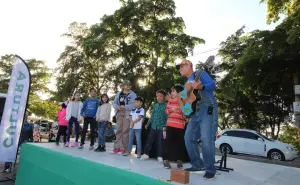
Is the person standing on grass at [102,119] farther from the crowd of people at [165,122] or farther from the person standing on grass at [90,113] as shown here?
the person standing on grass at [90,113]

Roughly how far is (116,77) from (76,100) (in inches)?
530

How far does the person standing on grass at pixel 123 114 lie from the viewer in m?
5.26

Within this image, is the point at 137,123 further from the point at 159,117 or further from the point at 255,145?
the point at 255,145

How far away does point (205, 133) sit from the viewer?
2914 millimetres

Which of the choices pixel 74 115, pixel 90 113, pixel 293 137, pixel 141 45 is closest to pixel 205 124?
pixel 90 113

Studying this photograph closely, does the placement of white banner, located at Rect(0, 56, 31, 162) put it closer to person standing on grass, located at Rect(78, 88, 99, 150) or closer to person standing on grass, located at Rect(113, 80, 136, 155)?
person standing on grass, located at Rect(78, 88, 99, 150)

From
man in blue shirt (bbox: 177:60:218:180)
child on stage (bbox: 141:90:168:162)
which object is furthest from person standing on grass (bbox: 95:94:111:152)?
man in blue shirt (bbox: 177:60:218:180)

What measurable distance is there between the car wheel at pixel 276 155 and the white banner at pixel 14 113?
1061 cm

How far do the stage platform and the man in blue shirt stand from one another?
243 millimetres

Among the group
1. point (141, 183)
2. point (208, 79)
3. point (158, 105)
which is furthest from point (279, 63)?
point (141, 183)

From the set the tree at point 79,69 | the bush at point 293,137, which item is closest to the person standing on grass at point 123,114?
the bush at point 293,137

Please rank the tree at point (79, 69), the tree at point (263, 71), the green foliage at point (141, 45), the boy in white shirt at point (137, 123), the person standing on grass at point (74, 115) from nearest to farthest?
the boy in white shirt at point (137, 123) < the person standing on grass at point (74, 115) < the tree at point (263, 71) < the green foliage at point (141, 45) < the tree at point (79, 69)

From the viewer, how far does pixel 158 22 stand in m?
17.5

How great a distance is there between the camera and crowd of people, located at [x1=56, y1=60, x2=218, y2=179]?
2955 mm
